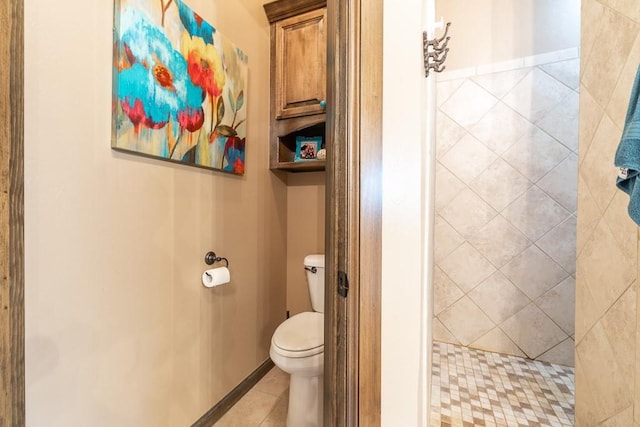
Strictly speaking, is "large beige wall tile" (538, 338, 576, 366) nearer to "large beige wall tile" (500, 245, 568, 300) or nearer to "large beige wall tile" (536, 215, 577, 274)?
"large beige wall tile" (500, 245, 568, 300)

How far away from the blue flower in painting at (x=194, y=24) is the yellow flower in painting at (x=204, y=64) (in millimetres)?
25

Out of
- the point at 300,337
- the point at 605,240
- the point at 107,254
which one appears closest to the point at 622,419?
the point at 605,240

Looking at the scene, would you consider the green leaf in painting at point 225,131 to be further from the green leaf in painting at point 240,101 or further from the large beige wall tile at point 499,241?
the large beige wall tile at point 499,241

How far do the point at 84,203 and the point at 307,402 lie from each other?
132cm

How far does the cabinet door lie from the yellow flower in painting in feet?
1.79

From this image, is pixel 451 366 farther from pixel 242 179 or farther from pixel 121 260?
pixel 121 260

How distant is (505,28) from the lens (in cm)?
212

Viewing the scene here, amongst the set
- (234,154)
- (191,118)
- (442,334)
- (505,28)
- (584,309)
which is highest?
(505,28)

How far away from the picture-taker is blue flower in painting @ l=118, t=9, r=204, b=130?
106cm

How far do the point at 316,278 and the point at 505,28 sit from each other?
2.37 m

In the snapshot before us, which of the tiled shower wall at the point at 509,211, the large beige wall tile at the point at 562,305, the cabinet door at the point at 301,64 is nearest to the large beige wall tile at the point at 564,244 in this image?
the tiled shower wall at the point at 509,211

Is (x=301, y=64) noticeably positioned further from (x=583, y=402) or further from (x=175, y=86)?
(x=583, y=402)

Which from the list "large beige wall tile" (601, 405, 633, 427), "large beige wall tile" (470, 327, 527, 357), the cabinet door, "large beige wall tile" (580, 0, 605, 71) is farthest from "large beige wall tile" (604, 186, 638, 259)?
the cabinet door

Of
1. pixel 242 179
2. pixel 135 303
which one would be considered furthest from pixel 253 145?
pixel 135 303
